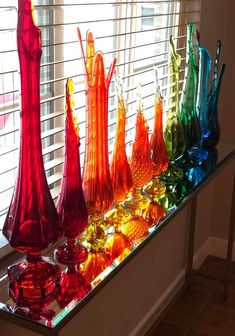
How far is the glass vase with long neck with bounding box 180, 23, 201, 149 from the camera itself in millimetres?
1693

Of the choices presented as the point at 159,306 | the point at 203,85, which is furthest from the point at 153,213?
the point at 159,306

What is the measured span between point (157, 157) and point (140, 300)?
78 cm

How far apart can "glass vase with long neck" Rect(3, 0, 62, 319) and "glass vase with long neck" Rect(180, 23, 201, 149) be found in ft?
2.43

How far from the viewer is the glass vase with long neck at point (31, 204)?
3.26 ft

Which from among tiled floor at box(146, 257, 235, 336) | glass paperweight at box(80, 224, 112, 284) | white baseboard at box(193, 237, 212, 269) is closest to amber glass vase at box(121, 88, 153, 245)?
glass paperweight at box(80, 224, 112, 284)

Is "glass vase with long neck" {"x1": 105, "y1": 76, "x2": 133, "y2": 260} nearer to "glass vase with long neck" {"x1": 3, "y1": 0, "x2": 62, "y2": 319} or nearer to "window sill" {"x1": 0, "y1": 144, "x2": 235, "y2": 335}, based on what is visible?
"window sill" {"x1": 0, "y1": 144, "x2": 235, "y2": 335}

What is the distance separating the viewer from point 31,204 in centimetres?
106

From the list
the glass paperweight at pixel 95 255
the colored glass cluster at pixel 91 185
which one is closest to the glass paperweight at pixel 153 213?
the colored glass cluster at pixel 91 185

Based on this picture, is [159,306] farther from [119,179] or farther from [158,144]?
[119,179]

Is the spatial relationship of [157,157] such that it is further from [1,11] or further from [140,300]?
[140,300]

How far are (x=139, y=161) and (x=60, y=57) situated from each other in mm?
370

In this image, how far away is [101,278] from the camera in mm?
1121

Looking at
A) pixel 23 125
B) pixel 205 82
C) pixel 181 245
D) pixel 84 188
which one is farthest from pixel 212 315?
pixel 23 125

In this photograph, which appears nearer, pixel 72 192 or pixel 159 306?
pixel 72 192
